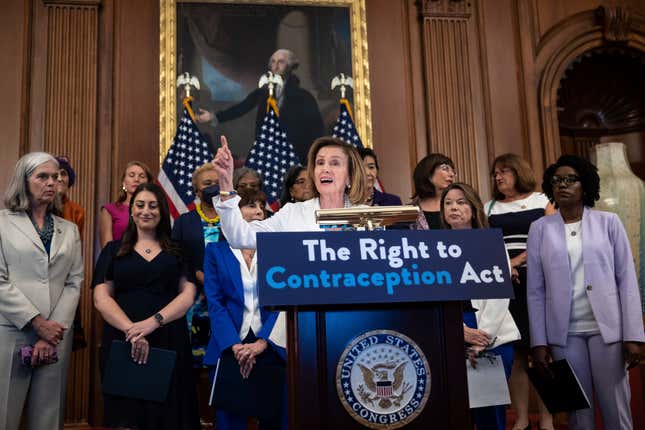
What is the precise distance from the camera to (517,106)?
6.53m

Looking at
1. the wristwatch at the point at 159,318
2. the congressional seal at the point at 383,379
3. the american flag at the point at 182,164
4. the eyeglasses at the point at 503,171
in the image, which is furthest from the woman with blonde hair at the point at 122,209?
the congressional seal at the point at 383,379

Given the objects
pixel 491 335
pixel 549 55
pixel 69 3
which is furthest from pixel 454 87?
pixel 491 335

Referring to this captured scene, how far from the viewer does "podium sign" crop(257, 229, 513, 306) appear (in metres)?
2.19

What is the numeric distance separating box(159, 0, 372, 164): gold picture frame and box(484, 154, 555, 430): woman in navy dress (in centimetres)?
164

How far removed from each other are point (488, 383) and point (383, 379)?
4.28 feet

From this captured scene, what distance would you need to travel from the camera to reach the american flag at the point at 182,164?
5715mm

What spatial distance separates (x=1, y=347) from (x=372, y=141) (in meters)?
3.58

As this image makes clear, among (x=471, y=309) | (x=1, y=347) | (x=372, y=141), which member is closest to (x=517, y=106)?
(x=372, y=141)

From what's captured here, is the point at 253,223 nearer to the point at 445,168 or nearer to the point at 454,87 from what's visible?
the point at 445,168

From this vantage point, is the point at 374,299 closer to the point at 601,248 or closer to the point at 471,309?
the point at 471,309

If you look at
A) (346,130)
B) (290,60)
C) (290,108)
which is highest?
(290,60)

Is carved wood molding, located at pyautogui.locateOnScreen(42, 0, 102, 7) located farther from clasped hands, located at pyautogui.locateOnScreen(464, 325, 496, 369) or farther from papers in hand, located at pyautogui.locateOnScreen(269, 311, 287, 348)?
clasped hands, located at pyautogui.locateOnScreen(464, 325, 496, 369)

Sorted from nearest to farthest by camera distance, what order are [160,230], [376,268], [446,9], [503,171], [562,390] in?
1. [376,268]
2. [562,390]
3. [160,230]
4. [503,171]
5. [446,9]

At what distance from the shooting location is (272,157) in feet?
19.3
